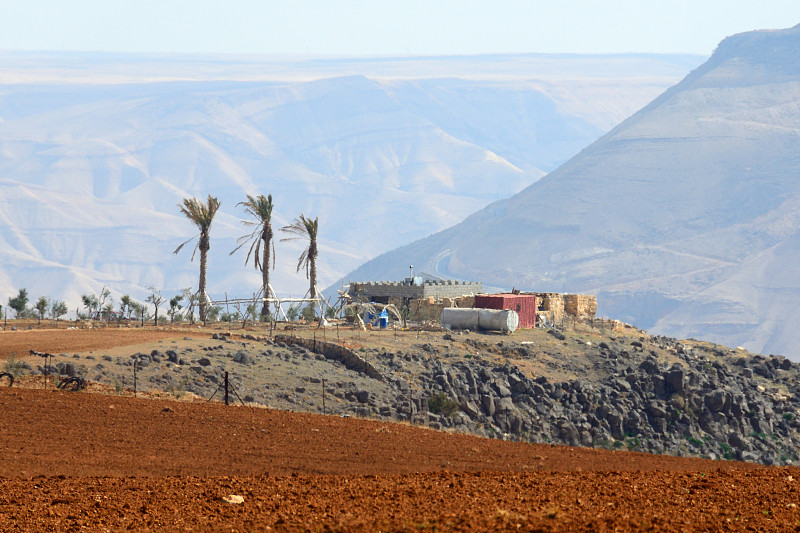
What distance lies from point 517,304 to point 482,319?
5374 millimetres

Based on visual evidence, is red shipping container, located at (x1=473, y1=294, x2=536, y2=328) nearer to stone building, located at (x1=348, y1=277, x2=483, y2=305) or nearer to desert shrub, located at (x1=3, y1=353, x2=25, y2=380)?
stone building, located at (x1=348, y1=277, x2=483, y2=305)

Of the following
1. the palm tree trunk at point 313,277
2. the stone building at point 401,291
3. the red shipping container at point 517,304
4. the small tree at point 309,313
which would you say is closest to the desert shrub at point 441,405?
the red shipping container at point 517,304

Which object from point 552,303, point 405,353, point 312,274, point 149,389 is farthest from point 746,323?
point 149,389

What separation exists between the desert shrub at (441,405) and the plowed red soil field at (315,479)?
12.6 meters

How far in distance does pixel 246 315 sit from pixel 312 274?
578 centimetres

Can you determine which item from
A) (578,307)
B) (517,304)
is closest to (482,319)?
(517,304)

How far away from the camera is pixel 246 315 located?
59.2 m

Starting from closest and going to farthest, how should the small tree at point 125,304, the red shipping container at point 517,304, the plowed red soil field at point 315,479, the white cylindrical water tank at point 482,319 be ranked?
the plowed red soil field at point 315,479 → the small tree at point 125,304 → the white cylindrical water tank at point 482,319 → the red shipping container at point 517,304

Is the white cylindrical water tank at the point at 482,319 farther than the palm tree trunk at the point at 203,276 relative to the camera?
No

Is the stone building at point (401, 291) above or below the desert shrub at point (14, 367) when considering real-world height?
above

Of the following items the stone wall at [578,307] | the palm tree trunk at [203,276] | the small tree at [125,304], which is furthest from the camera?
the stone wall at [578,307]

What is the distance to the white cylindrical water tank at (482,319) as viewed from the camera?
190ft

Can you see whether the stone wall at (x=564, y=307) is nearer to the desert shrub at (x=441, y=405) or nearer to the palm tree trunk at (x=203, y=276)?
the palm tree trunk at (x=203, y=276)

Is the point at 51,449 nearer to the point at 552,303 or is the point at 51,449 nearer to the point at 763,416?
the point at 763,416
